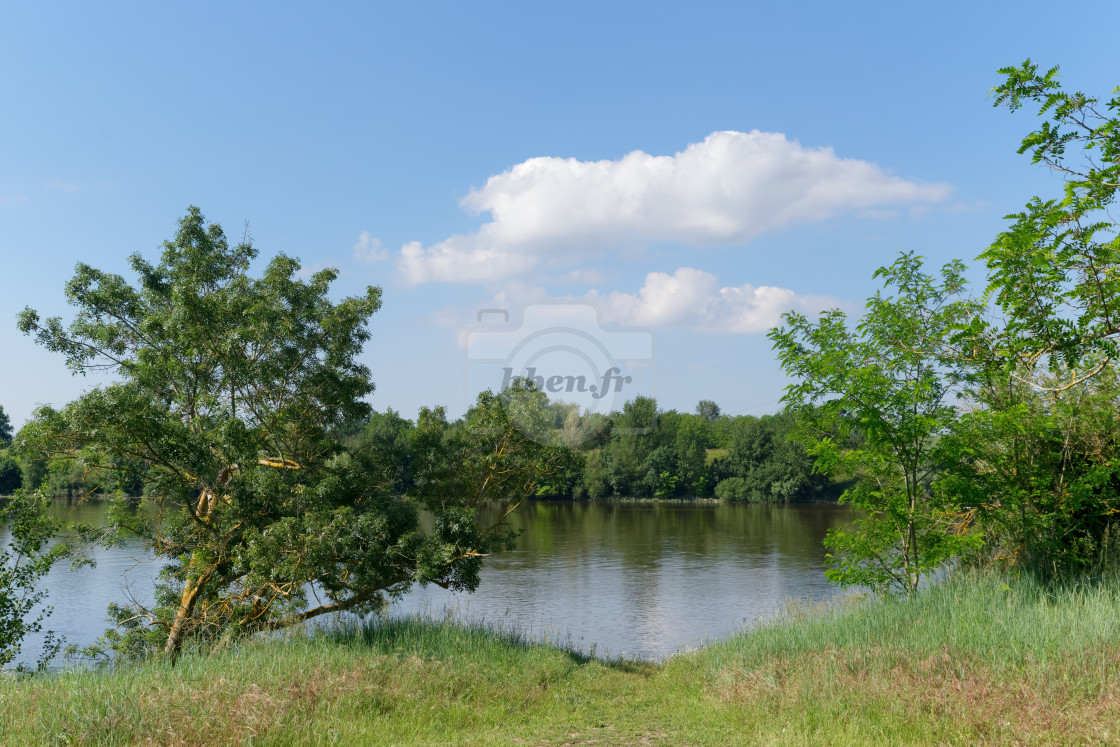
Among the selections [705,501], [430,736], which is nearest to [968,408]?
[430,736]

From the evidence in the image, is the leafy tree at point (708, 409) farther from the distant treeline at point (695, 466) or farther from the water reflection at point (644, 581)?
the water reflection at point (644, 581)

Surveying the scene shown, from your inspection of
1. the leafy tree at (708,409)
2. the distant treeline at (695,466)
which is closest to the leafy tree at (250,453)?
the distant treeline at (695,466)

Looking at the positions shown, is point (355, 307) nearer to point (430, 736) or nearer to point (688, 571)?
point (430, 736)

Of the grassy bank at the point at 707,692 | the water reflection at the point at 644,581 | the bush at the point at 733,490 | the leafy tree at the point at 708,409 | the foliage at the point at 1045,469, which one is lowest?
the water reflection at the point at 644,581

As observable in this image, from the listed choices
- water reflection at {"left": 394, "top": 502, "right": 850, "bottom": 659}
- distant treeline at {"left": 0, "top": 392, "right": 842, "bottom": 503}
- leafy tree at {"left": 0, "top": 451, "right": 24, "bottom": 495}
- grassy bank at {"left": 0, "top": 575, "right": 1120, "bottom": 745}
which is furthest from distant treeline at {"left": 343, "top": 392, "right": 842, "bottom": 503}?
grassy bank at {"left": 0, "top": 575, "right": 1120, "bottom": 745}

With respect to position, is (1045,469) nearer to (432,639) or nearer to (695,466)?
(432,639)

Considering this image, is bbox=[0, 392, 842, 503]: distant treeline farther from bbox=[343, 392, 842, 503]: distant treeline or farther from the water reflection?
the water reflection

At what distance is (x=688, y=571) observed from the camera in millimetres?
34719

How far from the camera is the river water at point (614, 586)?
22359mm

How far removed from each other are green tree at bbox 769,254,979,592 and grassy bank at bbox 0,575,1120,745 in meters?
0.97

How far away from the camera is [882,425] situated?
11.2 meters

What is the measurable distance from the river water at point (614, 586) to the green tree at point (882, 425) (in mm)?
1256

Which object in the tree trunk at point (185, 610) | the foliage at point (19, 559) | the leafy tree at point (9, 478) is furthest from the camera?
the leafy tree at point (9, 478)

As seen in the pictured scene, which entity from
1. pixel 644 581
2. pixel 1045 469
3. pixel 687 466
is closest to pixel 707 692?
pixel 1045 469
